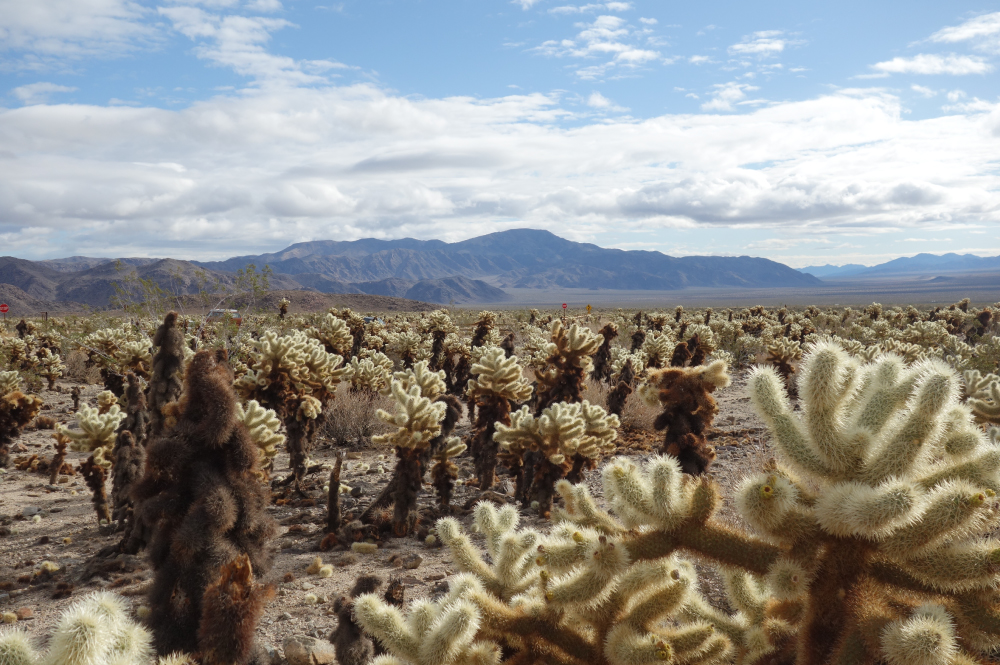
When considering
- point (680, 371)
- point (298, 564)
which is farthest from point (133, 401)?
point (680, 371)

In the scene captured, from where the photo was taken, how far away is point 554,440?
23.3 feet

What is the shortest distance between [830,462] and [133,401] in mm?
7466

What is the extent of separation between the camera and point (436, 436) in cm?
745

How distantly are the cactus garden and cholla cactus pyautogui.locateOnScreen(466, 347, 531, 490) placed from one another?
0.04 m

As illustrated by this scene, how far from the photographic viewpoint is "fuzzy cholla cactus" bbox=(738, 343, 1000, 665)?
161 centimetres

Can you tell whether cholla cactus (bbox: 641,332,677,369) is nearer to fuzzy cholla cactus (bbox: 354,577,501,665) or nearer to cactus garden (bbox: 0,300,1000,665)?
cactus garden (bbox: 0,300,1000,665)

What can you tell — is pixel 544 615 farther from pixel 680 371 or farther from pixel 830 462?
pixel 680 371

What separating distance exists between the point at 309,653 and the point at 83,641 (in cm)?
374

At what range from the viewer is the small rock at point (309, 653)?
4531 mm

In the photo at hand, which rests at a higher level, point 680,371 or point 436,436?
point 680,371

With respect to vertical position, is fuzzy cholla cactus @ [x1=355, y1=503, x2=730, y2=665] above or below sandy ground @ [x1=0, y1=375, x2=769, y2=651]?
above

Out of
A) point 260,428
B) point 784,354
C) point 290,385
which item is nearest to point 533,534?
point 260,428

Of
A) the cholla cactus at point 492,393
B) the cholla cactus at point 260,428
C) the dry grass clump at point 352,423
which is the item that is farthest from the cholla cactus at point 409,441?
the dry grass clump at point 352,423

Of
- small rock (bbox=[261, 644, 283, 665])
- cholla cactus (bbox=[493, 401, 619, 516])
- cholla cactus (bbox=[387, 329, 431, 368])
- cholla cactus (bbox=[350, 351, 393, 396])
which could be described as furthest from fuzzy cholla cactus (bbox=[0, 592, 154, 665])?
cholla cactus (bbox=[387, 329, 431, 368])
